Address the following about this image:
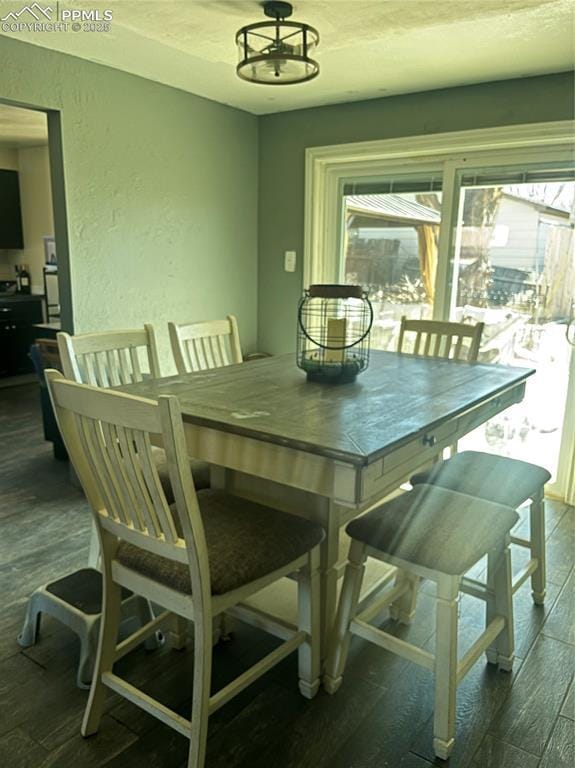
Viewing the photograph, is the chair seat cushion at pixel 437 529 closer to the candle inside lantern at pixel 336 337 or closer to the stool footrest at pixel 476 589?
the stool footrest at pixel 476 589

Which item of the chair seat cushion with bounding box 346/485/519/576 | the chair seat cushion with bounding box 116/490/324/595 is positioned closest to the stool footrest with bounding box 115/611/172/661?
the chair seat cushion with bounding box 116/490/324/595

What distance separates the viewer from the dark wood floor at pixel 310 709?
1.48 m

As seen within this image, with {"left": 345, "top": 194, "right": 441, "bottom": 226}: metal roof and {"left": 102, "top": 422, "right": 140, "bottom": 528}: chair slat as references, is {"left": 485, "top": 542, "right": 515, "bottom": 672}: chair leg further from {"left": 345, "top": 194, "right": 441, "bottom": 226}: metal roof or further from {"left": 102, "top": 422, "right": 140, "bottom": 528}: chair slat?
{"left": 345, "top": 194, "right": 441, "bottom": 226}: metal roof

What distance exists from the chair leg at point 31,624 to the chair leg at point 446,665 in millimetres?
1280

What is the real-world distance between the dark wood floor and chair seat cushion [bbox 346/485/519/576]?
1.61ft

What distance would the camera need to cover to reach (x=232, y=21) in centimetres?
214

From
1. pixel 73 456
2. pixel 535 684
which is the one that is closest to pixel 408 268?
pixel 535 684

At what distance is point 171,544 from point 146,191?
2.40 m

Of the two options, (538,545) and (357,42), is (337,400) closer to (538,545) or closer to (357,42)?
(538,545)

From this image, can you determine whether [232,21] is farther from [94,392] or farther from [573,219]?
[573,219]

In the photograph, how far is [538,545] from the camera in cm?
213

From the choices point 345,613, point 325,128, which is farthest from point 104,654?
point 325,128

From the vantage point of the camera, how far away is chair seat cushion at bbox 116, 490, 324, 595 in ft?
4.48

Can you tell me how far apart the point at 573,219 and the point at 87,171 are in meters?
2.52
